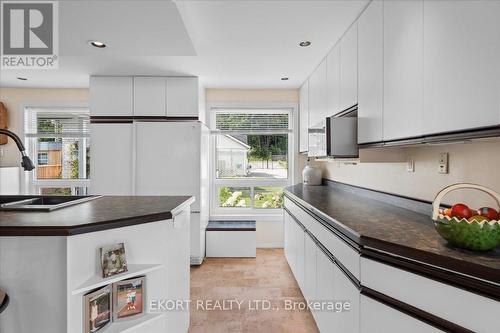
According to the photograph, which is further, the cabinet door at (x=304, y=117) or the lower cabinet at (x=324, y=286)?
the cabinet door at (x=304, y=117)

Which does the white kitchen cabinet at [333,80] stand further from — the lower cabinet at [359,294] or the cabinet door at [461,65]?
the cabinet door at [461,65]

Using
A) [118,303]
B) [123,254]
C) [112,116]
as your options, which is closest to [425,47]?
[123,254]

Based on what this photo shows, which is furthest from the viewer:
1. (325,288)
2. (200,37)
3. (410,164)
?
(200,37)

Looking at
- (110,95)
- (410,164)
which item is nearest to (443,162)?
(410,164)

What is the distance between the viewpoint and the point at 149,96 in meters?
3.58

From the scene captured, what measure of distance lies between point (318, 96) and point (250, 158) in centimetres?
153

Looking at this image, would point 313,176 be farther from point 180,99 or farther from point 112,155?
point 112,155

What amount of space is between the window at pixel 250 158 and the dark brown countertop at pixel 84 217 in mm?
2439

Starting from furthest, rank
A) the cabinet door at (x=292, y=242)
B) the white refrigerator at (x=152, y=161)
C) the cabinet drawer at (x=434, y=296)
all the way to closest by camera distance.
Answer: the white refrigerator at (x=152, y=161) < the cabinet door at (x=292, y=242) < the cabinet drawer at (x=434, y=296)

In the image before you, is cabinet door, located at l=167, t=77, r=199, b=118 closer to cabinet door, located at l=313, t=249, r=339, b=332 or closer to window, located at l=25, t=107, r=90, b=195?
window, located at l=25, t=107, r=90, b=195

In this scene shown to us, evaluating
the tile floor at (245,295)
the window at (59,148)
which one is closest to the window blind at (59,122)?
the window at (59,148)

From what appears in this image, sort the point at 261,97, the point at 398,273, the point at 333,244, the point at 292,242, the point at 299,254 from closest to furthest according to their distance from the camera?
the point at 398,273 < the point at 333,244 < the point at 299,254 < the point at 292,242 < the point at 261,97

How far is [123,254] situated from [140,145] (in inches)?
90.4

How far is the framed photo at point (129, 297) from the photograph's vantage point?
1441mm
